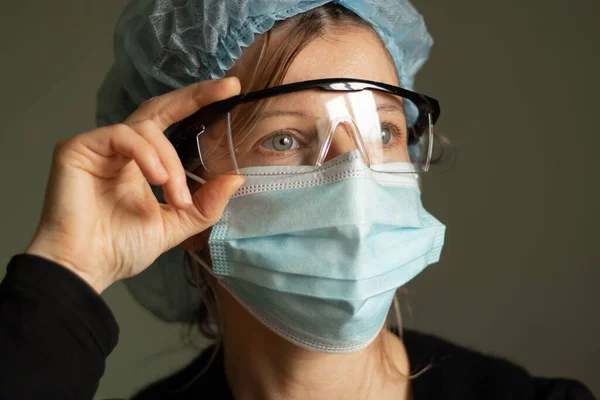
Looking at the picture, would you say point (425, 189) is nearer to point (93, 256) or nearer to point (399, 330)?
point (399, 330)

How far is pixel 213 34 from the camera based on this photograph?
1.11 m

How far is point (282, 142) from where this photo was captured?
110 centimetres

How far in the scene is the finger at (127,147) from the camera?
0.91m

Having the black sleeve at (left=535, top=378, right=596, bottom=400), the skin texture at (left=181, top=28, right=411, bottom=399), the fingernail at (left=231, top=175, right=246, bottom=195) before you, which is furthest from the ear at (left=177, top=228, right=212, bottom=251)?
the black sleeve at (left=535, top=378, right=596, bottom=400)

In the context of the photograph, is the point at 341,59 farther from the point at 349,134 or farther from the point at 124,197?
the point at 124,197

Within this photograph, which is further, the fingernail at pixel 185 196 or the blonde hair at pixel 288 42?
the blonde hair at pixel 288 42

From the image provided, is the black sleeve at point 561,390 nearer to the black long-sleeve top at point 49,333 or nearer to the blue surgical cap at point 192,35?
the blue surgical cap at point 192,35

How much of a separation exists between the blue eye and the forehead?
0.34 feet

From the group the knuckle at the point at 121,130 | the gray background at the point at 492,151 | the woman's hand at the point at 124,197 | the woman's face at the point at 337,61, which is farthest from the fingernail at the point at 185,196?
the gray background at the point at 492,151

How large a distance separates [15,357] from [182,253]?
0.67 meters

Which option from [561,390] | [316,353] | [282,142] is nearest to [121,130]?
[282,142]

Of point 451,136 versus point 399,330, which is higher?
point 451,136

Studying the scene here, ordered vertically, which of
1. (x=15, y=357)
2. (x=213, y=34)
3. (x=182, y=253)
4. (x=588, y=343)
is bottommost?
(x=588, y=343)

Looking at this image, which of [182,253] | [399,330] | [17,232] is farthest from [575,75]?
[17,232]
